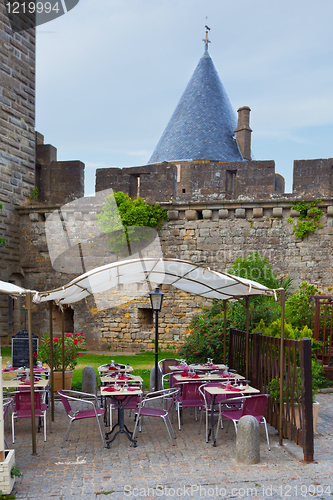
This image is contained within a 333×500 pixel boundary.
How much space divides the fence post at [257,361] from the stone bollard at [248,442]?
1.63 metres

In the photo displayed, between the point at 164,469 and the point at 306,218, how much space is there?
8.24m

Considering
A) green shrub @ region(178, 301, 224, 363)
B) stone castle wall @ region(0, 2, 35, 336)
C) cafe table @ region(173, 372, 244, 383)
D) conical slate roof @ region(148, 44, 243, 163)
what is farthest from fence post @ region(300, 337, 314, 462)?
conical slate roof @ region(148, 44, 243, 163)

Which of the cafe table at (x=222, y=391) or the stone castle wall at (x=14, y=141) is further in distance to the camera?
the stone castle wall at (x=14, y=141)

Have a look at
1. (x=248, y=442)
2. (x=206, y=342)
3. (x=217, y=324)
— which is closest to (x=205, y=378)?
(x=248, y=442)

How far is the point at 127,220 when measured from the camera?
39.3ft

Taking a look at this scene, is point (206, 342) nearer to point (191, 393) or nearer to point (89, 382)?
point (89, 382)

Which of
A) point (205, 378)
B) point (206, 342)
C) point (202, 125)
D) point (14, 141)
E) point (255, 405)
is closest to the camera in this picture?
point (255, 405)

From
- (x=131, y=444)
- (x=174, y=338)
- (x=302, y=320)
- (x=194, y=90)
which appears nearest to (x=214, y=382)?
(x=131, y=444)

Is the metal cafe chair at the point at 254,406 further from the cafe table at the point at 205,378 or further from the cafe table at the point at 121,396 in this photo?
the cafe table at the point at 121,396

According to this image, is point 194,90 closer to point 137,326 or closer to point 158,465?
point 137,326

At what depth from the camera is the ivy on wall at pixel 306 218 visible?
36.6ft

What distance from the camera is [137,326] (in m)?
12.5

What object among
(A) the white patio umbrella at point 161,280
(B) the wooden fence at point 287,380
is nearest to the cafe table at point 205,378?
(B) the wooden fence at point 287,380

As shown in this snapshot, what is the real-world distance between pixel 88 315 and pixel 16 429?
6793mm
